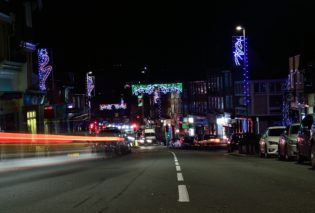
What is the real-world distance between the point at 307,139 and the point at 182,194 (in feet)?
34.9

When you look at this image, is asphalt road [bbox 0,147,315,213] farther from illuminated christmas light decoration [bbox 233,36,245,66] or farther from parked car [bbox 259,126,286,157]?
illuminated christmas light decoration [bbox 233,36,245,66]

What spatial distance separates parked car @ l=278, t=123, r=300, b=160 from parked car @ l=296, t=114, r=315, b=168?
197cm

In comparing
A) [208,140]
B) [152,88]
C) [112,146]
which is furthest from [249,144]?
[152,88]

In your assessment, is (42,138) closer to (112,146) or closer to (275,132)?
(112,146)

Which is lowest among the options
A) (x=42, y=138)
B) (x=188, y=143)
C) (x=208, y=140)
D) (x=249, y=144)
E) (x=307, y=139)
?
(x=188, y=143)

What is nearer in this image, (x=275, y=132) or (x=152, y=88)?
(x=275, y=132)

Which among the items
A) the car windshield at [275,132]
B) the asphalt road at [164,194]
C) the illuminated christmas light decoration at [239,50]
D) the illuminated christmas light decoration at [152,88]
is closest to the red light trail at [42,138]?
the asphalt road at [164,194]

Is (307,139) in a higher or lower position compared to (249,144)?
higher

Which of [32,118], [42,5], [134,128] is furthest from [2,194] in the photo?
[134,128]

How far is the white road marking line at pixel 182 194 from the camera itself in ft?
35.6

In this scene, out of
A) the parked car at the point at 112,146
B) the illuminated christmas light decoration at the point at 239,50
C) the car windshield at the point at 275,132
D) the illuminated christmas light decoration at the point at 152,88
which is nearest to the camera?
the car windshield at the point at 275,132

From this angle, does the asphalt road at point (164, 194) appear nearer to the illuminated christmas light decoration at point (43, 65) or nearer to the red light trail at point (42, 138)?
the red light trail at point (42, 138)

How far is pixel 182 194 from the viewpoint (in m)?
11.6

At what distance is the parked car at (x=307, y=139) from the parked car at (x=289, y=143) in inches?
77.4
